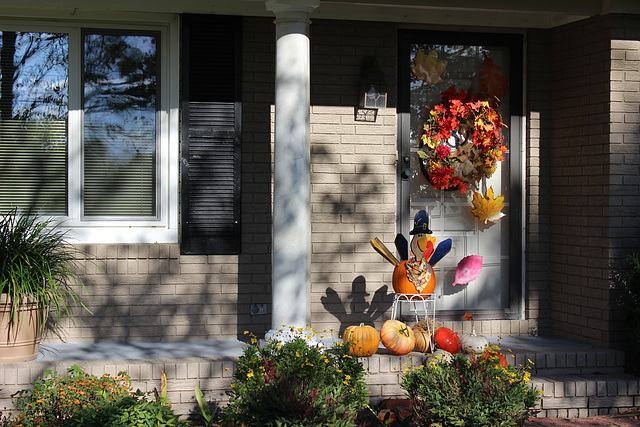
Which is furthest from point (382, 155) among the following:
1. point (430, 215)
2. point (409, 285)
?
point (409, 285)

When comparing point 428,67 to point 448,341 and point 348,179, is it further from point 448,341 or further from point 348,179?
point 448,341

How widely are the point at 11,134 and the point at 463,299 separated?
415cm

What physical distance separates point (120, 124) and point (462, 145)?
298 centimetres

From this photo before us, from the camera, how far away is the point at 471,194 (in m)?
6.49

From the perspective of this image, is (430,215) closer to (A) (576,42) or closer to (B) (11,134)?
(A) (576,42)

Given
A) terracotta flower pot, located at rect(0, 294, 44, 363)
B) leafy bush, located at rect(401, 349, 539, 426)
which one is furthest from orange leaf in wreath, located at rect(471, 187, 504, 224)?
terracotta flower pot, located at rect(0, 294, 44, 363)

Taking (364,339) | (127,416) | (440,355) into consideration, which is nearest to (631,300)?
(440,355)

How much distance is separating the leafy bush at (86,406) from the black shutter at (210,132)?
1904 millimetres

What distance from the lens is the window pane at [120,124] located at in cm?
592

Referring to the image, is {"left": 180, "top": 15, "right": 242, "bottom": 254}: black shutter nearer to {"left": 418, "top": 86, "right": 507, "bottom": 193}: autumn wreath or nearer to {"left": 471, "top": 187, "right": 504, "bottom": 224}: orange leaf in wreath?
{"left": 418, "top": 86, "right": 507, "bottom": 193}: autumn wreath

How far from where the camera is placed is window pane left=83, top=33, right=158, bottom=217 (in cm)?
592

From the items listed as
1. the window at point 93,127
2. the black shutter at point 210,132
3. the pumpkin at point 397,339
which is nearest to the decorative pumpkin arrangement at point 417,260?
the pumpkin at point 397,339

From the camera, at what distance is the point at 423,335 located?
5500mm

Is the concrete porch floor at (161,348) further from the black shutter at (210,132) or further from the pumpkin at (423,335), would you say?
the black shutter at (210,132)
